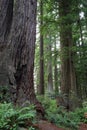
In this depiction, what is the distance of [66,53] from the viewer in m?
12.2

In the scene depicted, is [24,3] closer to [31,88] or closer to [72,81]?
[31,88]

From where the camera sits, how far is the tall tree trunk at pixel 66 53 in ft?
38.2

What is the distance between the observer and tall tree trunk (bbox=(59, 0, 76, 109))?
11.6m

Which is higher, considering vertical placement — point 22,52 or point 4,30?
point 4,30

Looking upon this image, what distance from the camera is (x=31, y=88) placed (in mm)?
6508

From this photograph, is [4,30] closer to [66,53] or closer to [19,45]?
[19,45]

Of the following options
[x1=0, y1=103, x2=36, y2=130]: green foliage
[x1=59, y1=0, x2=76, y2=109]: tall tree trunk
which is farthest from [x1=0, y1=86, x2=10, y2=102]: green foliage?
[x1=59, y1=0, x2=76, y2=109]: tall tree trunk

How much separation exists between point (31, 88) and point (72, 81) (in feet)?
18.3

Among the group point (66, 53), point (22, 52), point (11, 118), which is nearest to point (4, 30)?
point (22, 52)

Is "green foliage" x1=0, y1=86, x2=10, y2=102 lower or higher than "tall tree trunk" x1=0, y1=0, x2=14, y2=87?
lower

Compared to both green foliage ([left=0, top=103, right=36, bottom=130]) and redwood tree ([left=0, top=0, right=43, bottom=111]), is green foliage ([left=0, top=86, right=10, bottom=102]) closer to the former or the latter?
redwood tree ([left=0, top=0, right=43, bottom=111])

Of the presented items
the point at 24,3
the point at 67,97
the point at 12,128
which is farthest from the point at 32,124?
the point at 67,97

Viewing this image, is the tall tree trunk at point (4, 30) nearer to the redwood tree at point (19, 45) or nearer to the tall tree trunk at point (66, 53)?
the redwood tree at point (19, 45)

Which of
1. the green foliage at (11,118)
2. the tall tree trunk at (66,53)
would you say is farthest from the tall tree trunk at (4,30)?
the tall tree trunk at (66,53)
